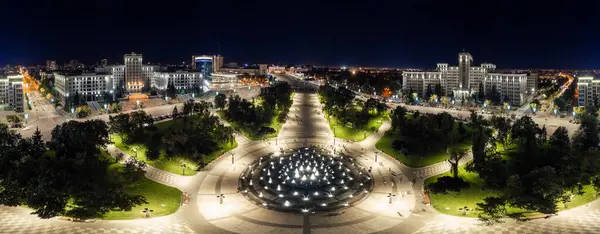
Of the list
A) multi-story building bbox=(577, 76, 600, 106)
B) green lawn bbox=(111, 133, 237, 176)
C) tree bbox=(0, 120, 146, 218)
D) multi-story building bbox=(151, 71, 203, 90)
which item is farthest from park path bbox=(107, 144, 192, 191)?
multi-story building bbox=(577, 76, 600, 106)

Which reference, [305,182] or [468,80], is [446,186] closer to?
[305,182]

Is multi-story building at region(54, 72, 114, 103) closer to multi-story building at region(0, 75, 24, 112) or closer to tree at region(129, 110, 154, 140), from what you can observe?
multi-story building at region(0, 75, 24, 112)

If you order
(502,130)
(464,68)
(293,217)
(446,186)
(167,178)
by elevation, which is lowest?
(293,217)

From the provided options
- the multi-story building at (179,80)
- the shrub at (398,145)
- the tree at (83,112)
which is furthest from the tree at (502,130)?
the multi-story building at (179,80)

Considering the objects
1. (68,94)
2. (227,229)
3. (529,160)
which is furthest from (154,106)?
(529,160)

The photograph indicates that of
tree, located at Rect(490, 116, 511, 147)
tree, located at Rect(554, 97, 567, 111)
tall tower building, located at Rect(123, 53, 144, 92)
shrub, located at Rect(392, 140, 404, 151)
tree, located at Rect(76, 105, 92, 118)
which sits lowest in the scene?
shrub, located at Rect(392, 140, 404, 151)

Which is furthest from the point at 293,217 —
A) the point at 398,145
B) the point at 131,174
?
the point at 398,145
